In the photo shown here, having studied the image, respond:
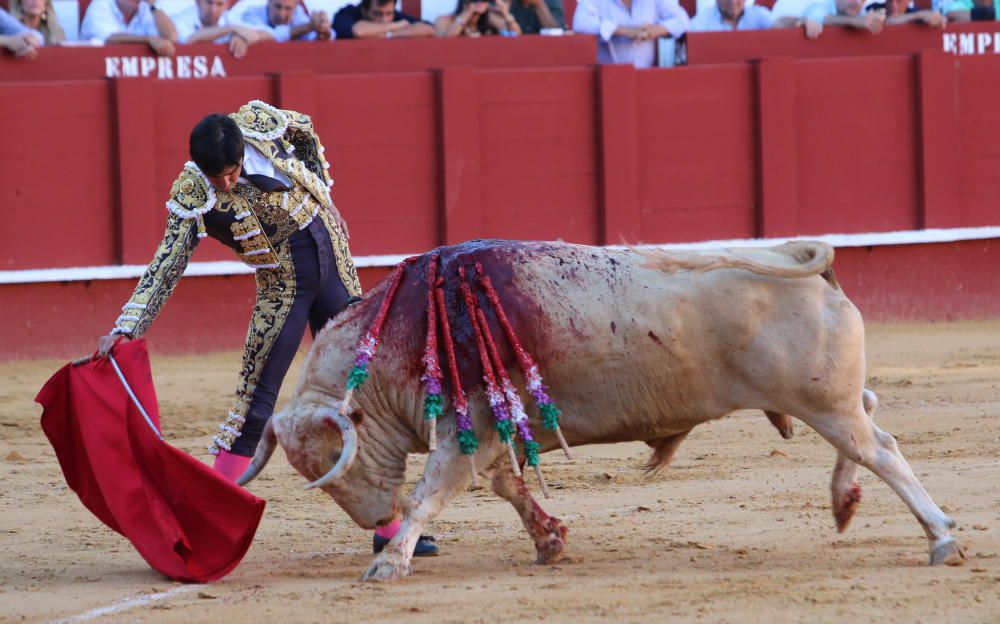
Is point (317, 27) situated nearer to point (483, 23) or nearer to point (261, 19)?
point (261, 19)

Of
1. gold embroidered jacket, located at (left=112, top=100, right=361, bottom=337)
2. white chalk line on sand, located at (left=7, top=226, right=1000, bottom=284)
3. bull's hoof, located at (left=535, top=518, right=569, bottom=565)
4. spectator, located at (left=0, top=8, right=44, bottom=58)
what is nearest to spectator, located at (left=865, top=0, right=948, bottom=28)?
white chalk line on sand, located at (left=7, top=226, right=1000, bottom=284)

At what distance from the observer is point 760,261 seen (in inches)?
163

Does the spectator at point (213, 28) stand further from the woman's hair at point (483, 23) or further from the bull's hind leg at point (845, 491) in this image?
the bull's hind leg at point (845, 491)

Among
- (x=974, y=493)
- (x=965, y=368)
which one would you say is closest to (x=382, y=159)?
(x=965, y=368)

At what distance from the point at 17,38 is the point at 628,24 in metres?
3.40

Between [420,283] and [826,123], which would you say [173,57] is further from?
[420,283]

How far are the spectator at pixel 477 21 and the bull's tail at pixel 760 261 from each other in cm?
516

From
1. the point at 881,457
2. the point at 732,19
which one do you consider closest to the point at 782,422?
the point at 881,457

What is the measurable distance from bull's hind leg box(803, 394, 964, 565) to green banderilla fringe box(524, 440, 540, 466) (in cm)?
69

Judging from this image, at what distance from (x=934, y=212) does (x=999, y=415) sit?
3491 mm

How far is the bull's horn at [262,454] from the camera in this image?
4273 mm

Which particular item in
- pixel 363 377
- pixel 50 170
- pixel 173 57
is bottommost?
pixel 363 377

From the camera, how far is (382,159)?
8945 millimetres

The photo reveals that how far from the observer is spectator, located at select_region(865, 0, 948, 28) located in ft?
32.1
